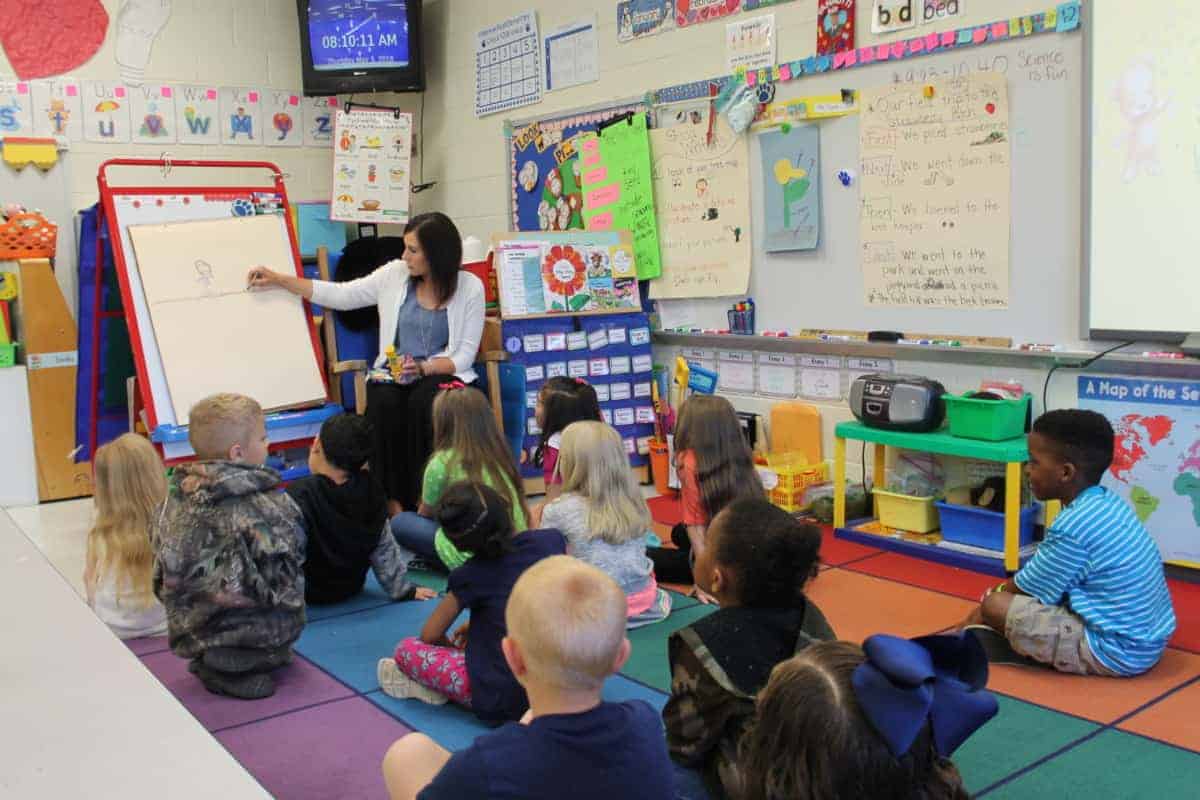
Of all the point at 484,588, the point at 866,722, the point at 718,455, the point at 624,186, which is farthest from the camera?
the point at 624,186

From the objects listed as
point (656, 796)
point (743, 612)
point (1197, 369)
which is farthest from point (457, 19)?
point (656, 796)

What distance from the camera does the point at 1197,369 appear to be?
3.48 m

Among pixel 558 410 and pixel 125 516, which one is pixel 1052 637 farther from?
pixel 125 516

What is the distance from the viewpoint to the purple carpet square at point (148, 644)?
321 cm

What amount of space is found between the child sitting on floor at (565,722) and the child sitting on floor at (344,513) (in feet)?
6.29

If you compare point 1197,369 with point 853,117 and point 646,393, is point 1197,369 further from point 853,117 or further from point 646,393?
point 646,393

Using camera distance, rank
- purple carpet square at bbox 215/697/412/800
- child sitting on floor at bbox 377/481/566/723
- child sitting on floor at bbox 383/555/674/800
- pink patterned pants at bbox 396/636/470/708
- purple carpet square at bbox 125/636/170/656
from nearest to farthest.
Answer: child sitting on floor at bbox 383/555/674/800 → purple carpet square at bbox 215/697/412/800 → child sitting on floor at bbox 377/481/566/723 → pink patterned pants at bbox 396/636/470/708 → purple carpet square at bbox 125/636/170/656

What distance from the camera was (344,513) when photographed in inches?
132

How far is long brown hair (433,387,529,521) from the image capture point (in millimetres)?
3324

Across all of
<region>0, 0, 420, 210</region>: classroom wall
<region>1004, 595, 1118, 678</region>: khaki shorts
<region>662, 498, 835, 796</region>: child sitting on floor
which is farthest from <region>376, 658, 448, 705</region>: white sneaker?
<region>0, 0, 420, 210</region>: classroom wall

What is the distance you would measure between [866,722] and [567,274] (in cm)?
406

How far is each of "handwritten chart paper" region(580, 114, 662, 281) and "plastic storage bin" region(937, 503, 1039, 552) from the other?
1944 millimetres

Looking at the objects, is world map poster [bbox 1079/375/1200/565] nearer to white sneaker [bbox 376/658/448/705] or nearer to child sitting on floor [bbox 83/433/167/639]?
white sneaker [bbox 376/658/448/705]

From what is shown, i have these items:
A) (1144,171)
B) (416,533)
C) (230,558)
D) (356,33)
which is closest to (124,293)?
(416,533)
